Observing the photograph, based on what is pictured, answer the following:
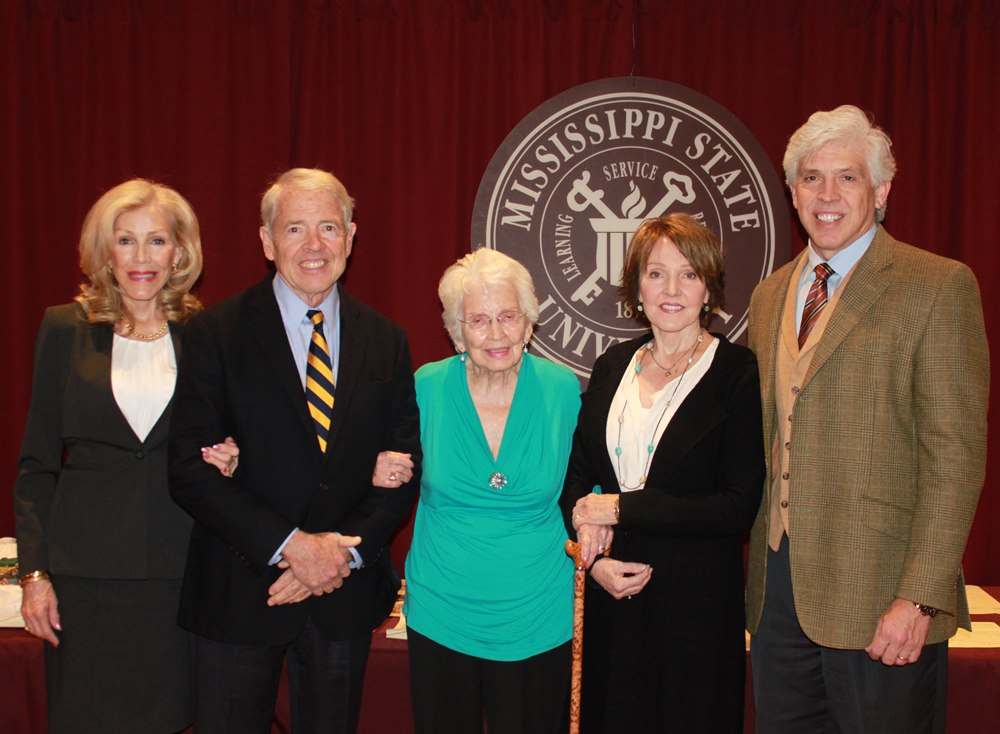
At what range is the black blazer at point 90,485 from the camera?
2297 millimetres

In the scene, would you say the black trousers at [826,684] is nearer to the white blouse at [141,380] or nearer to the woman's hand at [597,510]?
the woman's hand at [597,510]

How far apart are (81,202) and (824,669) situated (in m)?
3.70

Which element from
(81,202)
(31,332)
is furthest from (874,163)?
(31,332)

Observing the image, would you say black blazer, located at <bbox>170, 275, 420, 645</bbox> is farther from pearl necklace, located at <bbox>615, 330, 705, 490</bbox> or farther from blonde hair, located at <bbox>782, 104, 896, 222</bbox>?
blonde hair, located at <bbox>782, 104, 896, 222</bbox>

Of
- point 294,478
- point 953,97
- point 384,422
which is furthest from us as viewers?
point 953,97

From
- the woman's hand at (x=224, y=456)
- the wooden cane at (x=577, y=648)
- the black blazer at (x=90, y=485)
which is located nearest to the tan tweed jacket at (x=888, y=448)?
the wooden cane at (x=577, y=648)

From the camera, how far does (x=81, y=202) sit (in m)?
3.93

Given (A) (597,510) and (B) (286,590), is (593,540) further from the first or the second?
(B) (286,590)

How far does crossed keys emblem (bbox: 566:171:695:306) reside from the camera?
377 centimetres

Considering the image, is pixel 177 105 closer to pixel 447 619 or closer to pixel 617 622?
pixel 447 619

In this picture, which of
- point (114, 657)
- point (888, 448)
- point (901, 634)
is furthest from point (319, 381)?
point (901, 634)

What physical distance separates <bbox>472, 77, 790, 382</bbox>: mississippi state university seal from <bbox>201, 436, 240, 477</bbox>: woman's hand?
1874mm

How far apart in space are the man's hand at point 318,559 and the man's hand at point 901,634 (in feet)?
4.49

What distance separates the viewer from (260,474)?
220 centimetres
